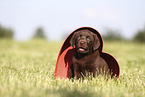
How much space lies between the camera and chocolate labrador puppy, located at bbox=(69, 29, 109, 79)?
2678 millimetres

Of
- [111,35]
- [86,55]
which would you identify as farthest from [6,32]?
[86,55]

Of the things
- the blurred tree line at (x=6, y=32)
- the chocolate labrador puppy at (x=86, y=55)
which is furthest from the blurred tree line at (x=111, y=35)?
the chocolate labrador puppy at (x=86, y=55)

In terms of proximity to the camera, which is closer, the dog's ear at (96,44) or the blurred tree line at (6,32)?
the dog's ear at (96,44)

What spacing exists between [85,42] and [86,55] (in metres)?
0.25

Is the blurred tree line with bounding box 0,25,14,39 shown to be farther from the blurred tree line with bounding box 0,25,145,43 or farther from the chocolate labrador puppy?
the chocolate labrador puppy

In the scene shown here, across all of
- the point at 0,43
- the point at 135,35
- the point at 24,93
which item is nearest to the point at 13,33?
the point at 0,43

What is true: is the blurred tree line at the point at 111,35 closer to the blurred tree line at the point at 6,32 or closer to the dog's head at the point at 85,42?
the blurred tree line at the point at 6,32

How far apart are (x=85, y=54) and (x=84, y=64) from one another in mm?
168

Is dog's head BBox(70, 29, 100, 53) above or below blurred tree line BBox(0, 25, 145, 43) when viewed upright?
below

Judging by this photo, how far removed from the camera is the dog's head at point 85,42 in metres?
2.64

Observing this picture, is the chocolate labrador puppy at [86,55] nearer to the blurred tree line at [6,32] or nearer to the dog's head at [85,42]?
the dog's head at [85,42]

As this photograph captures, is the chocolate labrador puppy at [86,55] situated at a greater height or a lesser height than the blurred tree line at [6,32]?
lesser

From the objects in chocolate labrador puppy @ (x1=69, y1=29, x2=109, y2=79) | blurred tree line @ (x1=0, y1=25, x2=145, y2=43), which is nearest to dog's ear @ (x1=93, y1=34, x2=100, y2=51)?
chocolate labrador puppy @ (x1=69, y1=29, x2=109, y2=79)

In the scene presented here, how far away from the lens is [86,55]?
2.77 m
